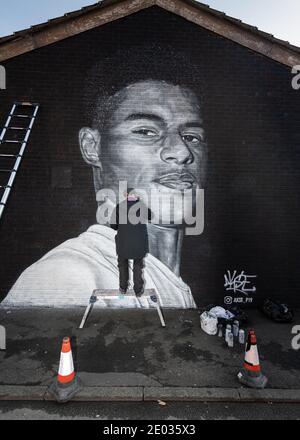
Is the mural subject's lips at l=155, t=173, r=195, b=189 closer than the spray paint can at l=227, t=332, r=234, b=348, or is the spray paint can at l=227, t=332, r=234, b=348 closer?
the spray paint can at l=227, t=332, r=234, b=348

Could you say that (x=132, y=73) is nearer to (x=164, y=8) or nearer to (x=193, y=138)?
(x=164, y=8)

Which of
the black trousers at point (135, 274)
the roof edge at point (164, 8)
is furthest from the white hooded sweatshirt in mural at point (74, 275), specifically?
the roof edge at point (164, 8)

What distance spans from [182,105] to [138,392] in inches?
221

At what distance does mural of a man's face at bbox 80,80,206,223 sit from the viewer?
19.8ft

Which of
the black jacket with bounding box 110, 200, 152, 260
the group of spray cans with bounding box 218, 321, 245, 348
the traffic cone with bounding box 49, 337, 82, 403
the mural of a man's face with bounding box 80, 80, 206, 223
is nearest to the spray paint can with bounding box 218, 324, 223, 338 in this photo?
the group of spray cans with bounding box 218, 321, 245, 348

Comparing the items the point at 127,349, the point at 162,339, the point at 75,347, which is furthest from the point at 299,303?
the point at 75,347

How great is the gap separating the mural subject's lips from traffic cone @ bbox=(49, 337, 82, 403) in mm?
3859

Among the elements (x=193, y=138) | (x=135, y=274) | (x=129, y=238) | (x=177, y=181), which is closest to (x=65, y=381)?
(x=135, y=274)

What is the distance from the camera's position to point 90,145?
6.08 metres

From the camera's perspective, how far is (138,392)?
356 cm
